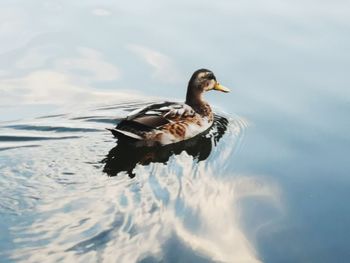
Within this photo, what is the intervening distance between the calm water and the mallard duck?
219 millimetres

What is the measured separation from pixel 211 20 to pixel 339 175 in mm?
6174

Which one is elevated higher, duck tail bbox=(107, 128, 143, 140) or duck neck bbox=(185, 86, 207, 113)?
duck neck bbox=(185, 86, 207, 113)

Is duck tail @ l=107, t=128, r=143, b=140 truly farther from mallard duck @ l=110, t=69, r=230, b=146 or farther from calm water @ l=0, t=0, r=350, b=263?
calm water @ l=0, t=0, r=350, b=263

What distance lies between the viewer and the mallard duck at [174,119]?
927 centimetres


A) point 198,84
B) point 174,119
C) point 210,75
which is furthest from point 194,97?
point 174,119

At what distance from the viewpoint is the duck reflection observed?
8633 mm

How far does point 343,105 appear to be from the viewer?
10.5m

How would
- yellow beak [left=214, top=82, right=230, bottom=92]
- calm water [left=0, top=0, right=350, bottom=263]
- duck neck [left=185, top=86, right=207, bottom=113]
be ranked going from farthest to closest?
yellow beak [left=214, top=82, right=230, bottom=92] → duck neck [left=185, top=86, right=207, bottom=113] → calm water [left=0, top=0, right=350, bottom=263]

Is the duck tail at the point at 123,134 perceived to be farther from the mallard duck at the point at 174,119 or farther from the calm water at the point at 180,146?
the calm water at the point at 180,146

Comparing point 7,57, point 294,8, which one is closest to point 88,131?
point 7,57

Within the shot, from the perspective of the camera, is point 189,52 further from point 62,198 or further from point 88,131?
point 62,198

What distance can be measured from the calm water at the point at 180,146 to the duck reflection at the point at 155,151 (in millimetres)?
33

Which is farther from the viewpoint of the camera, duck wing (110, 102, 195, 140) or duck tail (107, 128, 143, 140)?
duck wing (110, 102, 195, 140)

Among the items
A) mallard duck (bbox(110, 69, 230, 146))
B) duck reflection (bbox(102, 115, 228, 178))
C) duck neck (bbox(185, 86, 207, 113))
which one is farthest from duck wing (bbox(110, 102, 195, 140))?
duck neck (bbox(185, 86, 207, 113))
